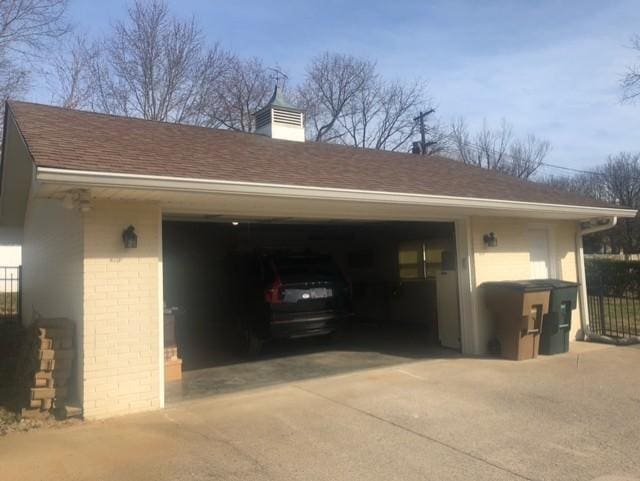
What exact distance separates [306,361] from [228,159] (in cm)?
346

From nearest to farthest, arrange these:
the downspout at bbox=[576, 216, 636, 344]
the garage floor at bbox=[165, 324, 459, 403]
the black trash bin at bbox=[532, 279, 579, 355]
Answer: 1. the garage floor at bbox=[165, 324, 459, 403]
2. the black trash bin at bbox=[532, 279, 579, 355]
3. the downspout at bbox=[576, 216, 636, 344]

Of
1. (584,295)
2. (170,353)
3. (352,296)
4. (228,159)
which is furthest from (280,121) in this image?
(584,295)

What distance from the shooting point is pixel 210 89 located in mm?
25203

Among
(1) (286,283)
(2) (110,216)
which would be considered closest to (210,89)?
(1) (286,283)

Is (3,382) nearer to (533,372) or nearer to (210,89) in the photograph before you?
(533,372)

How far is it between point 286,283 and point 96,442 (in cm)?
418

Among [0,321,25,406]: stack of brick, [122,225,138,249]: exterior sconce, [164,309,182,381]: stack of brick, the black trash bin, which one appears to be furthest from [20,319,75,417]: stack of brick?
the black trash bin

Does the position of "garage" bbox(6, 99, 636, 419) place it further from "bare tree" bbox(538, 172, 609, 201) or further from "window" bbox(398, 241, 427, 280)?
"bare tree" bbox(538, 172, 609, 201)

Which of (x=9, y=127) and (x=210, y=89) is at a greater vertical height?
(x=210, y=89)

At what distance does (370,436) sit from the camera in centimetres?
478

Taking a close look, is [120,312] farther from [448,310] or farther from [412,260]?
[412,260]

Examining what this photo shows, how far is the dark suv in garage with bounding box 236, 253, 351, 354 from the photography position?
837 cm

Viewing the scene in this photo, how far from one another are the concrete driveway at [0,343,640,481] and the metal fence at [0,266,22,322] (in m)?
9.69

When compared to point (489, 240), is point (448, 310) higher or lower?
lower
